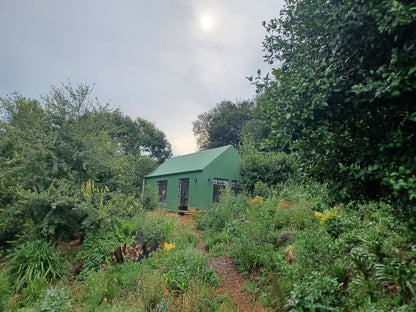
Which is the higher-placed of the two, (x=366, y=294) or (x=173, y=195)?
(x=173, y=195)

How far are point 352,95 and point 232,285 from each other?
328 cm

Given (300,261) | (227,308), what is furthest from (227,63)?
(227,308)

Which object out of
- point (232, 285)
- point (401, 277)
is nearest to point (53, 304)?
point (232, 285)

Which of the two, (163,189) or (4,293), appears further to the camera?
(163,189)

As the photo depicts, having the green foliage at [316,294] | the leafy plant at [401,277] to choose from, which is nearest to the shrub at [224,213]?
the green foliage at [316,294]

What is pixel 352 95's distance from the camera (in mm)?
1848

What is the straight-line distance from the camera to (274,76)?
2.42m

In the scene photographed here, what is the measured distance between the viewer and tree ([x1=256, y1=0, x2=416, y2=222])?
1.59 m

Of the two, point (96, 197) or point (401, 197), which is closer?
point (401, 197)

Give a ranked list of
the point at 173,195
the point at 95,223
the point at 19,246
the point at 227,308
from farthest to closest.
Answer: the point at 173,195, the point at 95,223, the point at 19,246, the point at 227,308

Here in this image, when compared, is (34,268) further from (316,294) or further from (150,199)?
(150,199)

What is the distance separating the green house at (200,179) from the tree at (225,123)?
12.4 m

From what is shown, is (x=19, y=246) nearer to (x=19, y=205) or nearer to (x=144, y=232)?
(x=19, y=205)

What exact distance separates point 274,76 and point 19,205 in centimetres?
585
